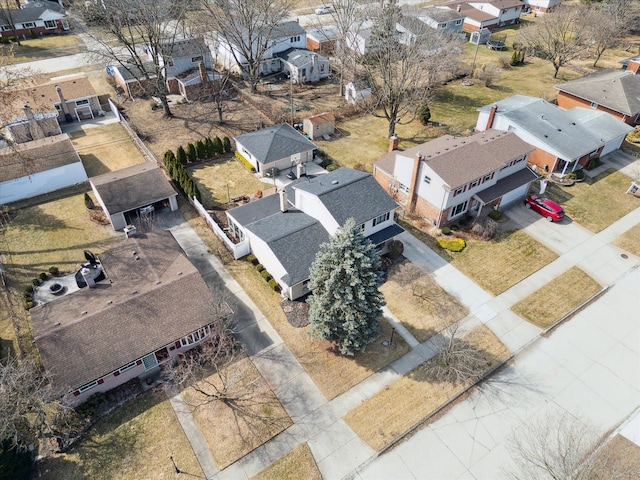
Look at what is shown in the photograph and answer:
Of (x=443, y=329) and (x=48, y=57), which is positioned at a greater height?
(x=48, y=57)

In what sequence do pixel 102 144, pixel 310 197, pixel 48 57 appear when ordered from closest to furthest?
pixel 310 197
pixel 102 144
pixel 48 57

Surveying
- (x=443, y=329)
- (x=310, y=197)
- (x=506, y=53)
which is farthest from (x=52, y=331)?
(x=506, y=53)

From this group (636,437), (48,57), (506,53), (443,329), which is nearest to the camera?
(636,437)

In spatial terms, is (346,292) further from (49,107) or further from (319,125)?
(49,107)

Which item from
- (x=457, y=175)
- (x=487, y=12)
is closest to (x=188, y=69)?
(x=457, y=175)

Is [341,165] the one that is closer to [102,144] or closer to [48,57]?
[102,144]

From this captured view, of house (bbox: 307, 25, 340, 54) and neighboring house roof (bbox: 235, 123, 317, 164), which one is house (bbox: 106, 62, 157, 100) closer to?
neighboring house roof (bbox: 235, 123, 317, 164)

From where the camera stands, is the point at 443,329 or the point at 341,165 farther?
the point at 341,165
